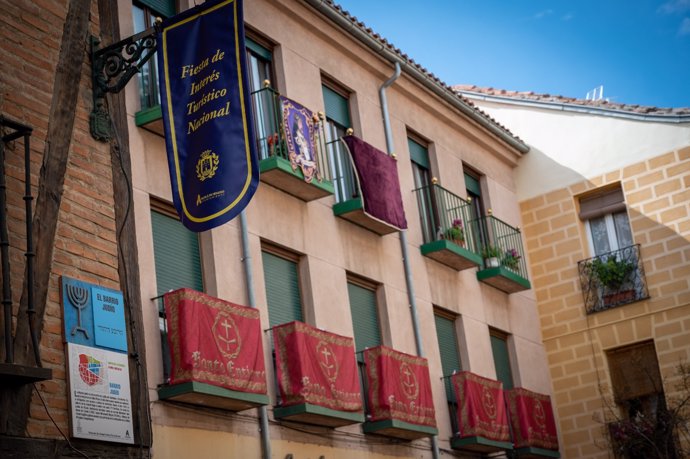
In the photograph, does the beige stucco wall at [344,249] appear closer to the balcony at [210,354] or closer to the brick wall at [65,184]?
the balcony at [210,354]

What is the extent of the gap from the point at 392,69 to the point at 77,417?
11621 millimetres

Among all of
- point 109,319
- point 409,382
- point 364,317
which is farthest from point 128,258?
point 364,317

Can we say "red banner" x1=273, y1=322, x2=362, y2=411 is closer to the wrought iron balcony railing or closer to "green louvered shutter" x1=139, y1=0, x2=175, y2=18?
"green louvered shutter" x1=139, y1=0, x2=175, y2=18

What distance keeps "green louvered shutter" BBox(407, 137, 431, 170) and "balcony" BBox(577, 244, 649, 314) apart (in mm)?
3992

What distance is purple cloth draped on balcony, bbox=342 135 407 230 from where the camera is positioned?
17659mm

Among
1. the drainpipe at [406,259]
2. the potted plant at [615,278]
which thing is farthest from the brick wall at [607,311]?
the drainpipe at [406,259]

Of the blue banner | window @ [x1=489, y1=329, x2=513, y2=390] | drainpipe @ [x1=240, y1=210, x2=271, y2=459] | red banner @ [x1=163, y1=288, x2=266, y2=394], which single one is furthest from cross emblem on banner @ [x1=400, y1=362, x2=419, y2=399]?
the blue banner

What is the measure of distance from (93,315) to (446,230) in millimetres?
10175

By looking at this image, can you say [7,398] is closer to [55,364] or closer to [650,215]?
[55,364]

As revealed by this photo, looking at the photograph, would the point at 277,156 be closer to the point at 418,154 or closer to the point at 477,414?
the point at 477,414

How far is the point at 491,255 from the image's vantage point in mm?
21234

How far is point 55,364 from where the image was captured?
1015cm

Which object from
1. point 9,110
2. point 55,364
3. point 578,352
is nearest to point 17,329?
point 55,364

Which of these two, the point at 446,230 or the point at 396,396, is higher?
the point at 446,230
